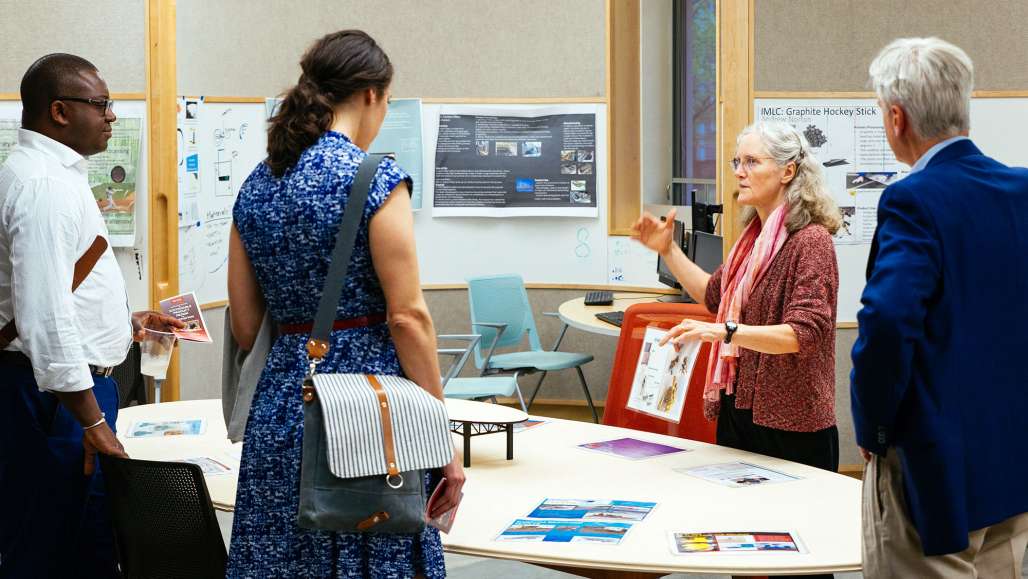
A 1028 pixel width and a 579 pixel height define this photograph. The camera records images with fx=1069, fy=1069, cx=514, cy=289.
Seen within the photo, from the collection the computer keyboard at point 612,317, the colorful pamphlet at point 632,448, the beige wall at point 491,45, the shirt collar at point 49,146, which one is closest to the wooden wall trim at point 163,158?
the beige wall at point 491,45

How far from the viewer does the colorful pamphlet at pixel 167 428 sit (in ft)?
10.5

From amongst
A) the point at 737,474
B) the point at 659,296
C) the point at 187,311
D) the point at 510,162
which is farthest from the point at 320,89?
the point at 510,162

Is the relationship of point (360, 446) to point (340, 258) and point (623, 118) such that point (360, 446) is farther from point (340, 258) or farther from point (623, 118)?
point (623, 118)

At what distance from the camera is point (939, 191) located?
1756mm

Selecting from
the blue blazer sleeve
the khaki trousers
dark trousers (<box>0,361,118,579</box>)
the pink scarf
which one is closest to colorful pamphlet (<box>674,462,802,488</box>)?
the pink scarf

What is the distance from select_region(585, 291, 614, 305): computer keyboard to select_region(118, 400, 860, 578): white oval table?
321cm

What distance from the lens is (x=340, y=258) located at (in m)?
1.82

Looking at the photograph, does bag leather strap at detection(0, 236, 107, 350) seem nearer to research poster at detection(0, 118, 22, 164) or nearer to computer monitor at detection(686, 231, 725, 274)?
research poster at detection(0, 118, 22, 164)

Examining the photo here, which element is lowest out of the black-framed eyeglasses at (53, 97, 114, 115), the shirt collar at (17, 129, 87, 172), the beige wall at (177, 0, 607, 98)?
the shirt collar at (17, 129, 87, 172)

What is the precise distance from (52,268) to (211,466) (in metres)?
0.70

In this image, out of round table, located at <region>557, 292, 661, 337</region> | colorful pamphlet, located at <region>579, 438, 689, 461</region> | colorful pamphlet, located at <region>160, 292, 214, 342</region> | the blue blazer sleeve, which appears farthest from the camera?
round table, located at <region>557, 292, 661, 337</region>

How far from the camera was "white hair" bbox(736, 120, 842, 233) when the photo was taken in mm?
2891

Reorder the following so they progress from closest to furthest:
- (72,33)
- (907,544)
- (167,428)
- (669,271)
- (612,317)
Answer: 1. (907,544)
2. (167,428)
3. (72,33)
4. (612,317)
5. (669,271)

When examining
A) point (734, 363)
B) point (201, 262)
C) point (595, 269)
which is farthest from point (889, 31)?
point (201, 262)
